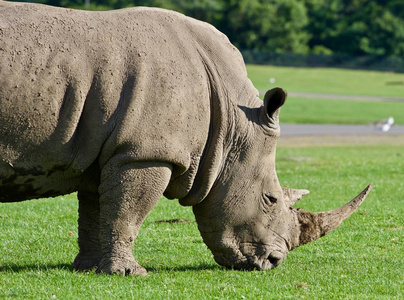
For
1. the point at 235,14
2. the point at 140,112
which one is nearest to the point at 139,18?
the point at 140,112

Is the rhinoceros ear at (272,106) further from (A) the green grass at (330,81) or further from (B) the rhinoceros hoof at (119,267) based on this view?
(A) the green grass at (330,81)

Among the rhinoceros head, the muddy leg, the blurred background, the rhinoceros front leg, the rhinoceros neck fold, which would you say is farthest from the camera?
the blurred background

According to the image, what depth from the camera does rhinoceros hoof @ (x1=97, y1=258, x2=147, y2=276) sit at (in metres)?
7.67

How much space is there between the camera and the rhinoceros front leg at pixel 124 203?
749cm

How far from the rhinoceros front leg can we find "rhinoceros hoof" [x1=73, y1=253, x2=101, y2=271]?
1.77 feet

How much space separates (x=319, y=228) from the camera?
830 cm

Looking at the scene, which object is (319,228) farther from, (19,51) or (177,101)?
(19,51)

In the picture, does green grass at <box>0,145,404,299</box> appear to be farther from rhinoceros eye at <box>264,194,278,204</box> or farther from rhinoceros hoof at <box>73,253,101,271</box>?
rhinoceros eye at <box>264,194,278,204</box>

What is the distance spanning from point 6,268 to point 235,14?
78331 mm

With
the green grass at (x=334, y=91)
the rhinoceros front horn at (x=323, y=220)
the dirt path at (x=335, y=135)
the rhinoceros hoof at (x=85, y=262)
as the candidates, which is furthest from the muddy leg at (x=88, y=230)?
the green grass at (x=334, y=91)

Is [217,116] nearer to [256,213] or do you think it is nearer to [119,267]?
[256,213]

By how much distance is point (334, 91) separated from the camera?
5812 cm

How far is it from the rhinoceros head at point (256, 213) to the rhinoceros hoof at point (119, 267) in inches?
31.5

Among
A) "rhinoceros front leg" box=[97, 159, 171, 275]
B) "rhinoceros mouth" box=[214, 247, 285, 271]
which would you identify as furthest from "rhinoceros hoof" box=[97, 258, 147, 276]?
"rhinoceros mouth" box=[214, 247, 285, 271]
